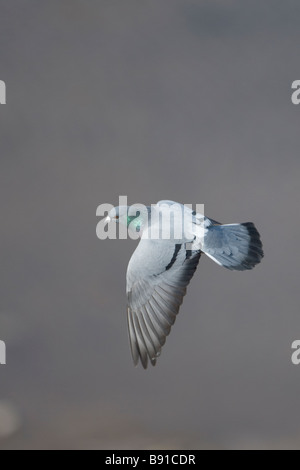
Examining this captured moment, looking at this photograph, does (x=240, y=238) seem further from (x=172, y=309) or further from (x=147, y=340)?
(x=147, y=340)

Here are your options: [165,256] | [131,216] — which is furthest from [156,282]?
[131,216]

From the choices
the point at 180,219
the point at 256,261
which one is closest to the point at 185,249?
the point at 180,219

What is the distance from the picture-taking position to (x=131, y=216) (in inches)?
79.3

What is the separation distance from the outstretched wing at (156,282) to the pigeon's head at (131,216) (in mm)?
87

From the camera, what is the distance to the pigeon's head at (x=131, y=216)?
201 centimetres

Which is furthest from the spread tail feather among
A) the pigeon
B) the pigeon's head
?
the pigeon's head

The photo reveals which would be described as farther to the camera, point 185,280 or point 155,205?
point 155,205

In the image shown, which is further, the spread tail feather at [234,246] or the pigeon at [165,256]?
the spread tail feather at [234,246]

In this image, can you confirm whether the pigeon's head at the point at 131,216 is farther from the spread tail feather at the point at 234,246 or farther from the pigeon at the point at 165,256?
the spread tail feather at the point at 234,246

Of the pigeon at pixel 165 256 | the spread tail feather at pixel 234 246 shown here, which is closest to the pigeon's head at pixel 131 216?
the pigeon at pixel 165 256

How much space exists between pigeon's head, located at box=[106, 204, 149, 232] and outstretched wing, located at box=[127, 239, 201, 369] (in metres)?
0.09

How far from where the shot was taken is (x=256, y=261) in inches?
79.3

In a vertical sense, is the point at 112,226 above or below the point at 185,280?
above

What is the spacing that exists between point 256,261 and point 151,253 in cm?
42
